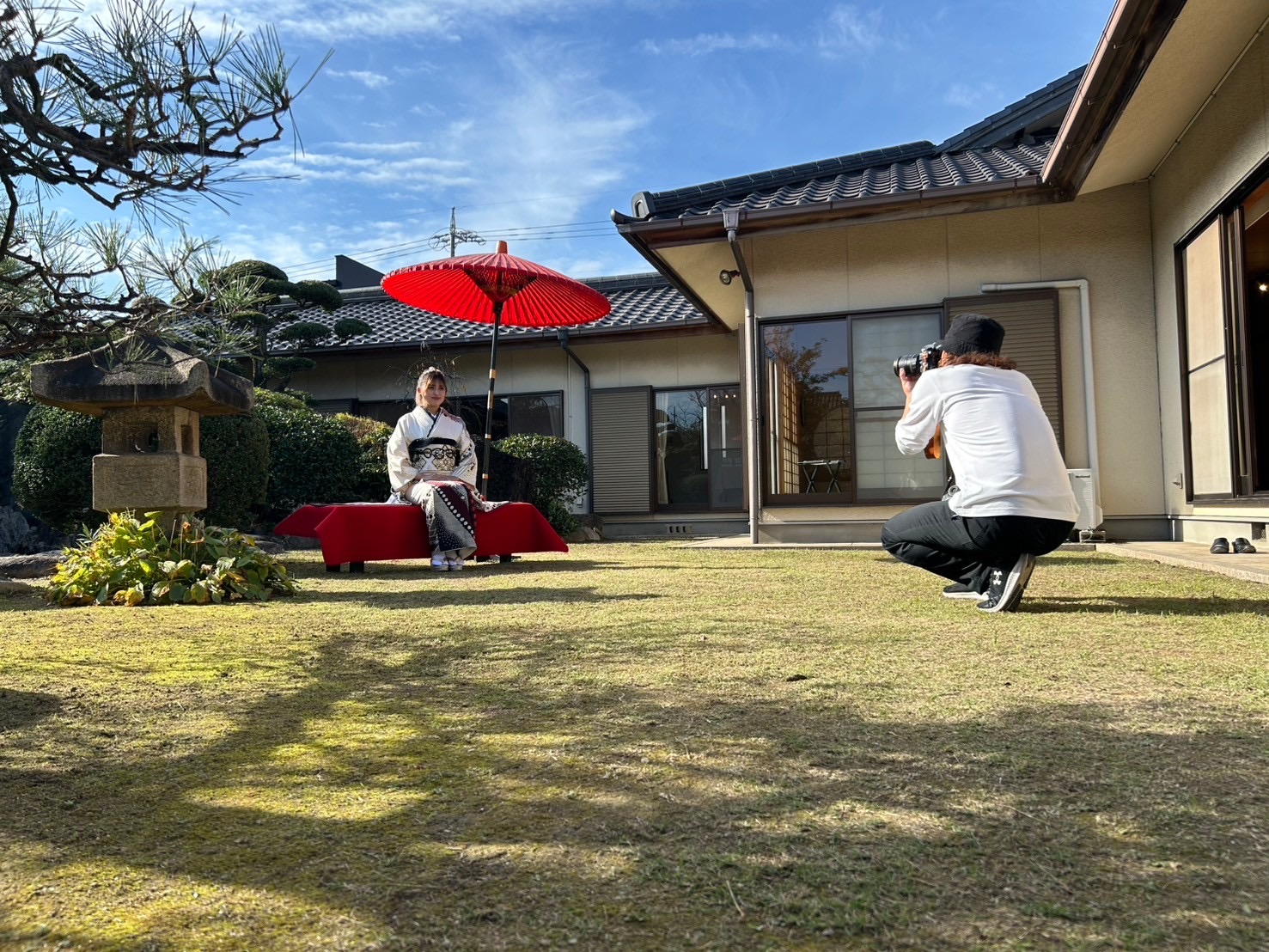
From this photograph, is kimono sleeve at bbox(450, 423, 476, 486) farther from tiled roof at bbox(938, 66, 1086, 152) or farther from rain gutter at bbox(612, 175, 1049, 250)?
tiled roof at bbox(938, 66, 1086, 152)

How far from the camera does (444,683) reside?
2.16m

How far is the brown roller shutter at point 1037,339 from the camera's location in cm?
681

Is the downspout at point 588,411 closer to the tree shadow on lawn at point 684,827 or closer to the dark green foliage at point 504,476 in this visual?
the dark green foliage at point 504,476

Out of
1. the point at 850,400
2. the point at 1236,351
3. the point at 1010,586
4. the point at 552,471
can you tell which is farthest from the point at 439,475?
Result: the point at 1236,351

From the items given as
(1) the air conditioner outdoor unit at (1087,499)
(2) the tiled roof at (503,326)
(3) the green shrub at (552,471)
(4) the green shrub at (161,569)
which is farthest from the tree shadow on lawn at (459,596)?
(2) the tiled roof at (503,326)

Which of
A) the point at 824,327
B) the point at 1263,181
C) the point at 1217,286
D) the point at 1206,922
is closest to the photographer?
the point at 1206,922

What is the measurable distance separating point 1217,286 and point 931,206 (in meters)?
1.81

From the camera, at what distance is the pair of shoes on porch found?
4.89 meters

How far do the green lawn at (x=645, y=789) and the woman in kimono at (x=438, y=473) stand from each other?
268 centimetres

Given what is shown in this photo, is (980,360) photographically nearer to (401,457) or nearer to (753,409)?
(401,457)

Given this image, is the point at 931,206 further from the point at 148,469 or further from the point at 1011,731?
the point at 1011,731

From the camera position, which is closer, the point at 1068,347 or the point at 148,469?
the point at 148,469

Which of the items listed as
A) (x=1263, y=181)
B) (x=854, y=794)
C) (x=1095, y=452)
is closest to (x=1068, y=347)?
(x=1095, y=452)

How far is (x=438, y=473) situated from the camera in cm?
579
